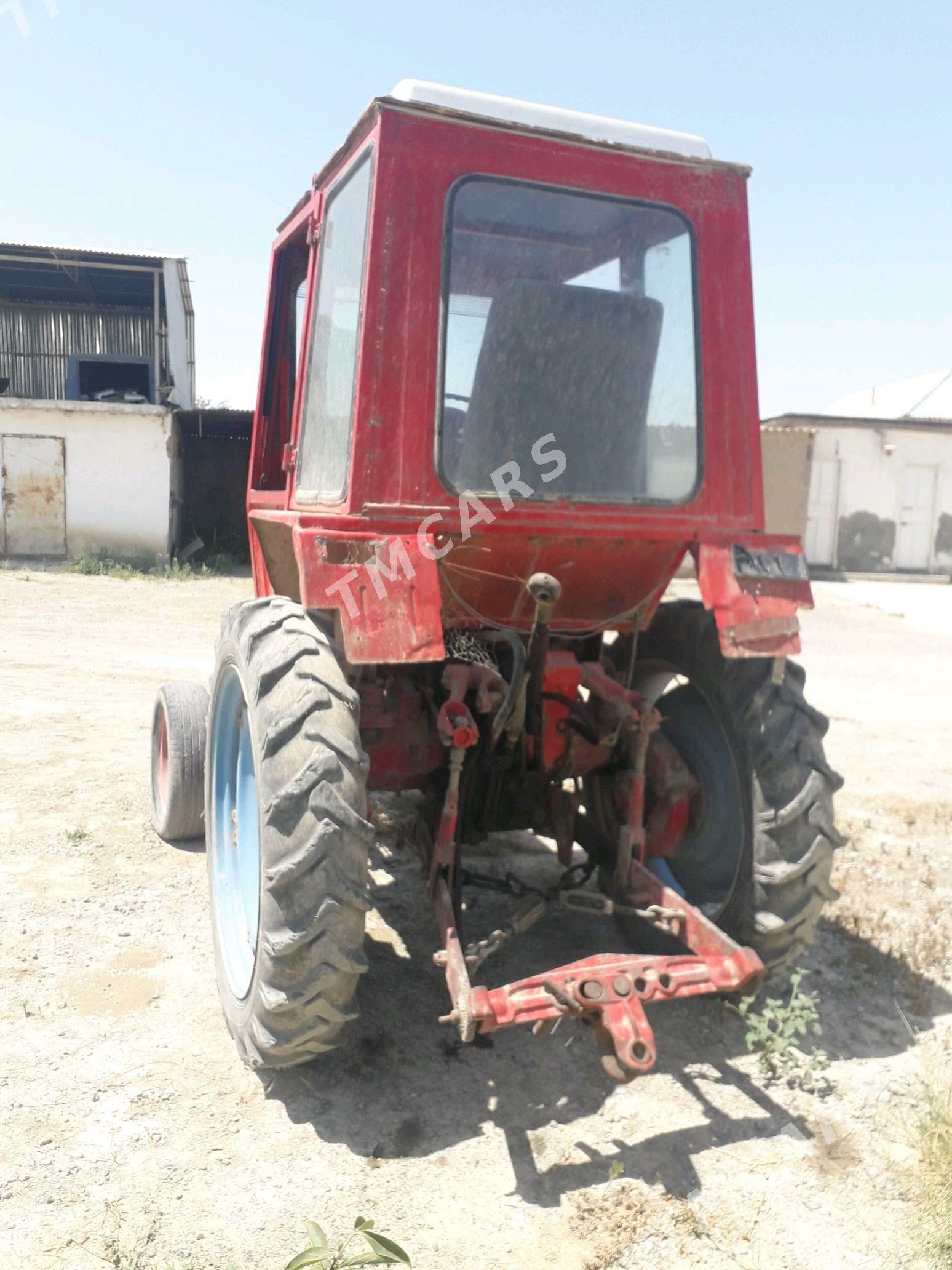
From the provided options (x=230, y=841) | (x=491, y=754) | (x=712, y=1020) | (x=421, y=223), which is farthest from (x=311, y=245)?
(x=712, y=1020)

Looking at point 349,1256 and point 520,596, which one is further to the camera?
point 520,596

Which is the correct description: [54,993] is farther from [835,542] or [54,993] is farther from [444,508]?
[835,542]

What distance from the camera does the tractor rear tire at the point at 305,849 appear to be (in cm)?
230

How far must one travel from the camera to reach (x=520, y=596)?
2918mm

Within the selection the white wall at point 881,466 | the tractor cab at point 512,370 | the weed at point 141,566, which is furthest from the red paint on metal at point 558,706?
the white wall at point 881,466

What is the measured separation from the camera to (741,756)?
113 inches

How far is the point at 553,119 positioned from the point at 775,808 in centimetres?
198

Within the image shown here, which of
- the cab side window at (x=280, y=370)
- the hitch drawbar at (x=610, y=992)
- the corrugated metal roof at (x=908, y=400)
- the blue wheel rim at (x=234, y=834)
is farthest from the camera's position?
the corrugated metal roof at (x=908, y=400)

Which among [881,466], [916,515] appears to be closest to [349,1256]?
[881,466]

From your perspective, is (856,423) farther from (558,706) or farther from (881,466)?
(558,706)

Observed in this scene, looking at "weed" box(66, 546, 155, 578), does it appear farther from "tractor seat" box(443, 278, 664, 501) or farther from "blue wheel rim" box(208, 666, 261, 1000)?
"tractor seat" box(443, 278, 664, 501)

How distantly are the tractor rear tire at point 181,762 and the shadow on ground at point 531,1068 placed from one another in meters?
1.12

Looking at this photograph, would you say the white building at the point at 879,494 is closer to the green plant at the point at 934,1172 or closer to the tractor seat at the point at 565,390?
the tractor seat at the point at 565,390

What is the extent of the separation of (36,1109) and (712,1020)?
1.87 metres
